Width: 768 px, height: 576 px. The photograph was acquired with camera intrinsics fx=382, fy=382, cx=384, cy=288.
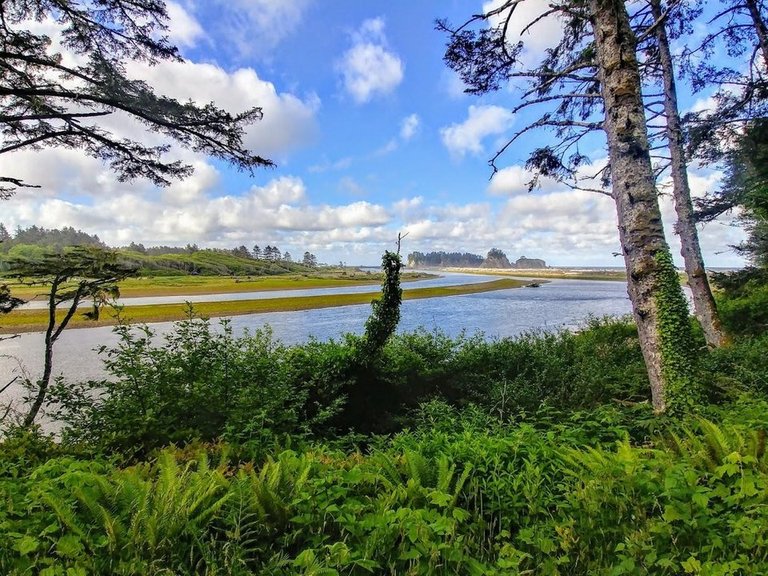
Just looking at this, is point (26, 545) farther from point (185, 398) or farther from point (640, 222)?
point (640, 222)

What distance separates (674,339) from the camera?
168 inches

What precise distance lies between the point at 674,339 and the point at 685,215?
6.06m

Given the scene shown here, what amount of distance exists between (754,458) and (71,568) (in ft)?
12.1

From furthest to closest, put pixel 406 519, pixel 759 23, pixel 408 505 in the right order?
pixel 759 23
pixel 408 505
pixel 406 519

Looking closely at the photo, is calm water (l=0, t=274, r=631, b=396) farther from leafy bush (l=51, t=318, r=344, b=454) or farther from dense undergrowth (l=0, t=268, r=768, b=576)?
dense undergrowth (l=0, t=268, r=768, b=576)

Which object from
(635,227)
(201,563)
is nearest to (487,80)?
(635,227)

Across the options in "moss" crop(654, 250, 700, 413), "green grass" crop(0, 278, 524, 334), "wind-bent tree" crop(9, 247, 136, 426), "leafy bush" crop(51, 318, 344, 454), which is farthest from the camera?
"green grass" crop(0, 278, 524, 334)

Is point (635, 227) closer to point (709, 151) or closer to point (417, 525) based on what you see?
point (417, 525)

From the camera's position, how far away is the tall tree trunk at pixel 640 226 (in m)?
4.27

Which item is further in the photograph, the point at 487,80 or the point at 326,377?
the point at 326,377

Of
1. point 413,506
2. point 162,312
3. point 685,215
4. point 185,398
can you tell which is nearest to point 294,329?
point 162,312

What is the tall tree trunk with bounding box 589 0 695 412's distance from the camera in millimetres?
4273

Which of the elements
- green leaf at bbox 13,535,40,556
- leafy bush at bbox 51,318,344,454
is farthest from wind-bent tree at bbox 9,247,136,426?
green leaf at bbox 13,535,40,556

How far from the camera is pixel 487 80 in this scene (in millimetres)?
6656
